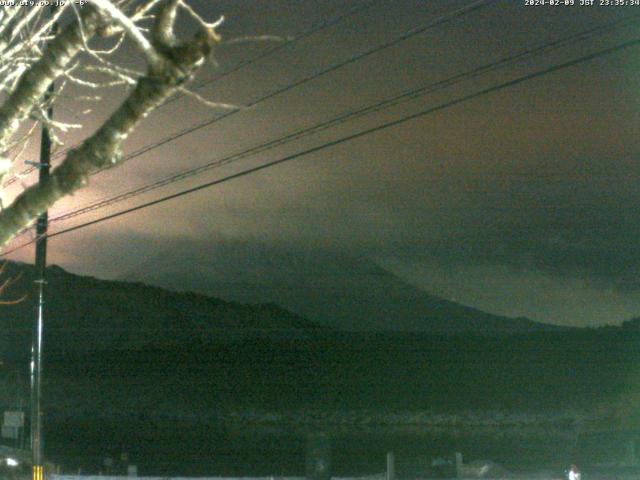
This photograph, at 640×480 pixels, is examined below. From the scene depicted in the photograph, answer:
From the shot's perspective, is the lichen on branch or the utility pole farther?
the utility pole

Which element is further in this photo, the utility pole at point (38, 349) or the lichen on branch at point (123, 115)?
the utility pole at point (38, 349)

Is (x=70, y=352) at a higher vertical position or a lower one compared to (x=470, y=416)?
higher

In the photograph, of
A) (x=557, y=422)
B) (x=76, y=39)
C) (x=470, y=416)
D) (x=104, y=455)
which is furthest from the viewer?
(x=470, y=416)

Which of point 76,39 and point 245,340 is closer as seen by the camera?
point 76,39

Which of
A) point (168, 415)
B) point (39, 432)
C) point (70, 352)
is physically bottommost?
point (39, 432)

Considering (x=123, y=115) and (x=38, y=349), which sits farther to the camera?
(x=38, y=349)

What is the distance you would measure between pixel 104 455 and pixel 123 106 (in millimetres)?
42144

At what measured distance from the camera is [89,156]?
4.84m

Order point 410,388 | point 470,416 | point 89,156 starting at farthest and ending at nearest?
point 410,388
point 470,416
point 89,156

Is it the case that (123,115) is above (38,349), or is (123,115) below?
below

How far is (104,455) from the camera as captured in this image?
44.1m

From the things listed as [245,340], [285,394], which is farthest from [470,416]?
[245,340]

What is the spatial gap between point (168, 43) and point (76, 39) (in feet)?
3.54

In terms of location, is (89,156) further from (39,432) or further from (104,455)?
(104,455)
